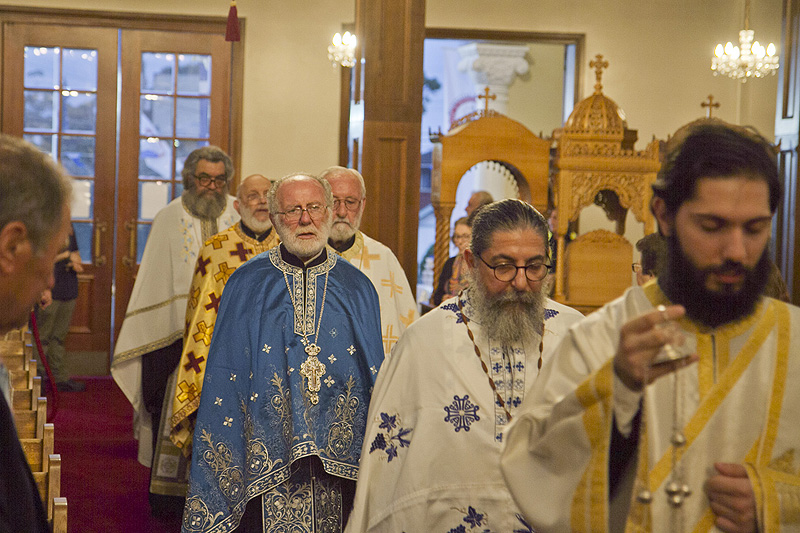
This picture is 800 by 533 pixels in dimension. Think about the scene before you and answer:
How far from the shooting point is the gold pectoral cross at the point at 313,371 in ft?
11.6

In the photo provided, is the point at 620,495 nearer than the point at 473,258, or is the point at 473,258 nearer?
the point at 620,495

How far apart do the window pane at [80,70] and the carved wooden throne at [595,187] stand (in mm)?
5135

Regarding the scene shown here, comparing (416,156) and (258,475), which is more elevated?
(416,156)

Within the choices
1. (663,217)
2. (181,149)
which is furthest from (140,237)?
(663,217)

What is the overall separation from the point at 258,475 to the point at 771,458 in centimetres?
222

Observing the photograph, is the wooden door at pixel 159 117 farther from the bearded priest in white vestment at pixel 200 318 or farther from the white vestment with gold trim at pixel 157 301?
the bearded priest in white vestment at pixel 200 318

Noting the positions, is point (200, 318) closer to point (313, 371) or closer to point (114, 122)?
point (313, 371)

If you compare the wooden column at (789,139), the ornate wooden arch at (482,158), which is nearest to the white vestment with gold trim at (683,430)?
the ornate wooden arch at (482,158)

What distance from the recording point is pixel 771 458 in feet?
5.41

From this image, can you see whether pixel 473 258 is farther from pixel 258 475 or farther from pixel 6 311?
pixel 6 311

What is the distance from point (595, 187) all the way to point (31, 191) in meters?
6.00

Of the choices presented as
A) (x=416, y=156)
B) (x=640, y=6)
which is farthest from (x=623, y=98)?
(x=416, y=156)

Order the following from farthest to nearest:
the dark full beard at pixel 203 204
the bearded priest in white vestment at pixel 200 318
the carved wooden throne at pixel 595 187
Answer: the carved wooden throne at pixel 595 187 < the dark full beard at pixel 203 204 < the bearded priest in white vestment at pixel 200 318

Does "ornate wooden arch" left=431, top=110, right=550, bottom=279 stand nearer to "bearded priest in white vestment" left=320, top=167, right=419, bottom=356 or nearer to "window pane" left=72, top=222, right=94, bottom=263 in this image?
"bearded priest in white vestment" left=320, top=167, right=419, bottom=356
